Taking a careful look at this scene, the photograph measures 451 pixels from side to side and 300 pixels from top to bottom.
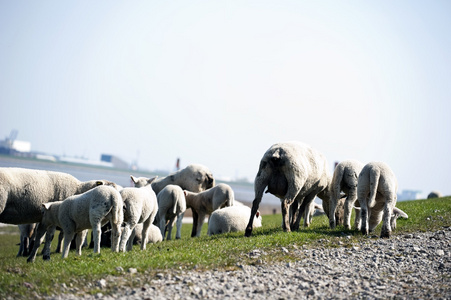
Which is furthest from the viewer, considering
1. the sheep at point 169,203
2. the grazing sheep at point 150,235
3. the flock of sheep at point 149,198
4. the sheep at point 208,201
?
the sheep at point 208,201

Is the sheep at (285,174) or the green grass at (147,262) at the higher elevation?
the sheep at (285,174)

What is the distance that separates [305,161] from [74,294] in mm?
8791

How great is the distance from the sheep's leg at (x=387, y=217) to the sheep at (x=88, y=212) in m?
6.39

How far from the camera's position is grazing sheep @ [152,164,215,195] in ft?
86.3

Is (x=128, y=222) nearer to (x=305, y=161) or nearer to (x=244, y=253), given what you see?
(x=244, y=253)

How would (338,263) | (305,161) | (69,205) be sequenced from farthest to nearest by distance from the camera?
(305,161) < (69,205) < (338,263)

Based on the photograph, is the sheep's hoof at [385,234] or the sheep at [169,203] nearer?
the sheep's hoof at [385,234]

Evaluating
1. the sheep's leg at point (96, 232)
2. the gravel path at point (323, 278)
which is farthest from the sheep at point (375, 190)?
the sheep's leg at point (96, 232)

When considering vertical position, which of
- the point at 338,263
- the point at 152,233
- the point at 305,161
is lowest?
the point at 152,233

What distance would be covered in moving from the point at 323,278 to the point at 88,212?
5748 mm

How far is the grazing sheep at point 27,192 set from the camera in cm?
1432

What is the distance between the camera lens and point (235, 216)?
19.2 m

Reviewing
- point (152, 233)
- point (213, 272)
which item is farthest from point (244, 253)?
point (152, 233)

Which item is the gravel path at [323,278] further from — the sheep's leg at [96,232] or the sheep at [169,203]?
the sheep at [169,203]
